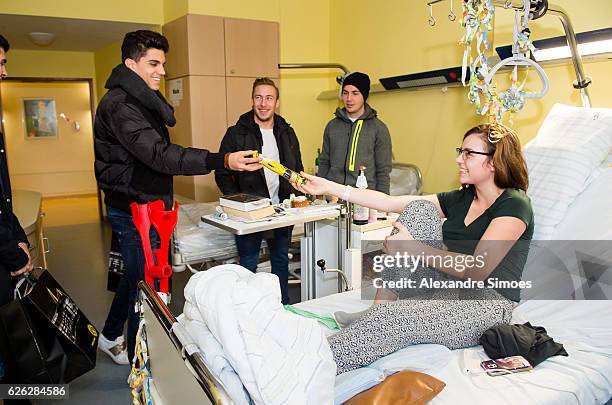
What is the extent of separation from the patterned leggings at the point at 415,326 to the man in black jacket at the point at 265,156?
1.36m

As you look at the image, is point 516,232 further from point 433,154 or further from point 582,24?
point 433,154

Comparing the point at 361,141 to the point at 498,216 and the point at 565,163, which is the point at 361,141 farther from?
the point at 498,216

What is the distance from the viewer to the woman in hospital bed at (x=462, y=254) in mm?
1703

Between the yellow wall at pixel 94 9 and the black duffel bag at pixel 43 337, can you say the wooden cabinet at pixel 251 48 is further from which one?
the black duffel bag at pixel 43 337

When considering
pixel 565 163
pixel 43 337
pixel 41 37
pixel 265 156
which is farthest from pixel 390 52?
pixel 41 37

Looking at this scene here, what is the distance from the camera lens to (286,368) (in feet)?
3.91

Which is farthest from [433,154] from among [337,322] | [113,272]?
[113,272]

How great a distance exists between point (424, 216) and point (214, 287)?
1149 mm

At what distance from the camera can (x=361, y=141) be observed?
10.8 ft

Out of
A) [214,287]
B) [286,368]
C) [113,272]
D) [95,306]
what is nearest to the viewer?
[286,368]

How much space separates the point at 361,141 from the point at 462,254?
1.40 meters

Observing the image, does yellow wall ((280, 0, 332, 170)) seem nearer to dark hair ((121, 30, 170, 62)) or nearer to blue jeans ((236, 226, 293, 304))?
blue jeans ((236, 226, 293, 304))

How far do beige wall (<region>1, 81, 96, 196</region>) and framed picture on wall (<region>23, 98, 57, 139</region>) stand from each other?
0.22 ft

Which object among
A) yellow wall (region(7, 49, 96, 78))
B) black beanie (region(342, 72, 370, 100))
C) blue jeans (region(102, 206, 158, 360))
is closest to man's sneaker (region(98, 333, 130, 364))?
blue jeans (region(102, 206, 158, 360))
